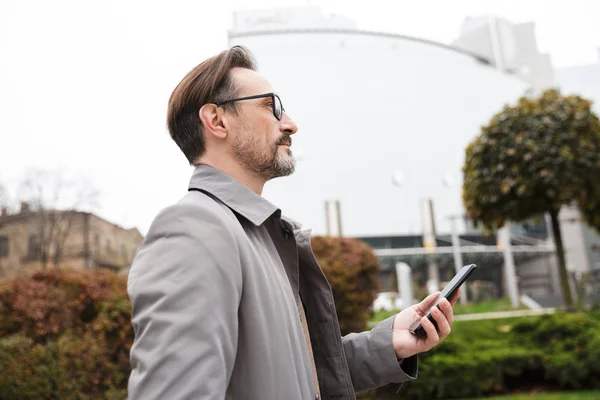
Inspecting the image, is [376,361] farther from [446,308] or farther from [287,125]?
[287,125]

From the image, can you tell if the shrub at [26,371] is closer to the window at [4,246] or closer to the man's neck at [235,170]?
the man's neck at [235,170]

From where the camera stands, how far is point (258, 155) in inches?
56.7

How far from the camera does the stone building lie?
11.2 m

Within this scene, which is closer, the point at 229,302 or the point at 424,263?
the point at 229,302

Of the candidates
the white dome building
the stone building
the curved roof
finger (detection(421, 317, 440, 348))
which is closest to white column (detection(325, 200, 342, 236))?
the white dome building

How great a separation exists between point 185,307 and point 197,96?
713mm

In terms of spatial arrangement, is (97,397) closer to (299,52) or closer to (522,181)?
(522,181)

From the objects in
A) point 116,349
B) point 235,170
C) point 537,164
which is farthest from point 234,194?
point 537,164

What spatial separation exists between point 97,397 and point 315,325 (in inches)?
191

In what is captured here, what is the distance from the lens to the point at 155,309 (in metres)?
0.99

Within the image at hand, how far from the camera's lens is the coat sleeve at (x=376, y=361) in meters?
1.54

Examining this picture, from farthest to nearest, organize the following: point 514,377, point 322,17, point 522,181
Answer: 1. point 322,17
2. point 522,181
3. point 514,377

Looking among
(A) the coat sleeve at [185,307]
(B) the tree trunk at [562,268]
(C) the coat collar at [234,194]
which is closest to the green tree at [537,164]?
(B) the tree trunk at [562,268]

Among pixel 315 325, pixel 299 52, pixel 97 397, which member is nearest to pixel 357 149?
pixel 299 52
